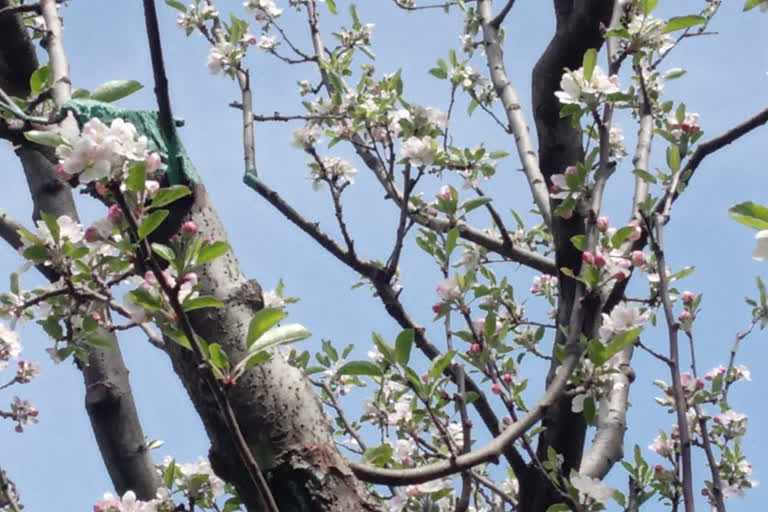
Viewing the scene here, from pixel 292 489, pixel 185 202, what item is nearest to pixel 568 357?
pixel 292 489

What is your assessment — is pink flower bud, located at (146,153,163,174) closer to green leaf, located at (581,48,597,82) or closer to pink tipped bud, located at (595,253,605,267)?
pink tipped bud, located at (595,253,605,267)

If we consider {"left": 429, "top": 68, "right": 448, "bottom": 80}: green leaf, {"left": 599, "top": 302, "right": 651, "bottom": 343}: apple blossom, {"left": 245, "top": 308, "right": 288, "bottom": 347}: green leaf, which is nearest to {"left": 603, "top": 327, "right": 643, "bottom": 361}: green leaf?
{"left": 599, "top": 302, "right": 651, "bottom": 343}: apple blossom

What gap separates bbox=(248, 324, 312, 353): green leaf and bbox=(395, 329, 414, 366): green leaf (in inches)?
13.3

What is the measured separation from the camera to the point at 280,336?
3.85ft

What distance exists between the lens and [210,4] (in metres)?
3.66

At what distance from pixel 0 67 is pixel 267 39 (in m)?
1.78

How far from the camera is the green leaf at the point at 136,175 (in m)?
1.09

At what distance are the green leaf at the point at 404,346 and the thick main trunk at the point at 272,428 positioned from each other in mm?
258

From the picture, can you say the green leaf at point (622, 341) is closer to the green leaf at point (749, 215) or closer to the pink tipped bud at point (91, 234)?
the green leaf at point (749, 215)

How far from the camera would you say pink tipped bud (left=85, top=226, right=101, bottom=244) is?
1178 mm

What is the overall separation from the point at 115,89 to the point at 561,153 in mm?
1411

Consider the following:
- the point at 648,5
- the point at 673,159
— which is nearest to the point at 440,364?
the point at 673,159

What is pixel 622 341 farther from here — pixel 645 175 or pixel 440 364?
pixel 645 175

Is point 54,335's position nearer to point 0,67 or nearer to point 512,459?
point 512,459
